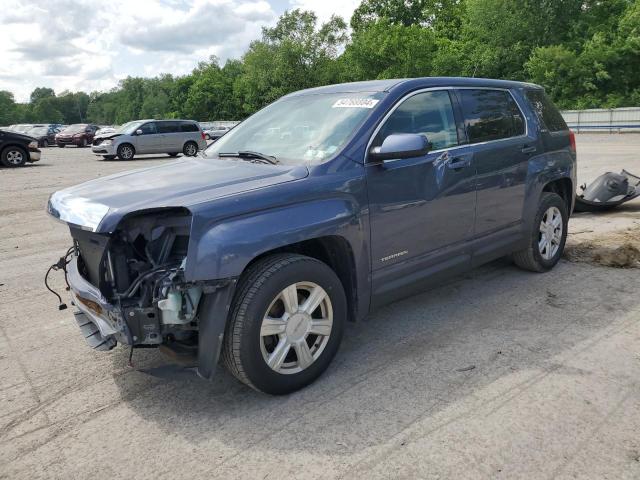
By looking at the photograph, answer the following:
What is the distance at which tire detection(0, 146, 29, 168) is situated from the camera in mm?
18766

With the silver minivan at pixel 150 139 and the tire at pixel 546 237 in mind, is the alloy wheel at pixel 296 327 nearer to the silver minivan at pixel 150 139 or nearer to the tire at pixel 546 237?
the tire at pixel 546 237

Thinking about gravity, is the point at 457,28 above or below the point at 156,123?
above

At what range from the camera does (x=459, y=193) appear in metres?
4.21

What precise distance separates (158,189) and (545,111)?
3971 mm

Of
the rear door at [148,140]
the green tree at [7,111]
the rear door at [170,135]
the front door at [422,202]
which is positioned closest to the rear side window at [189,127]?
the rear door at [170,135]

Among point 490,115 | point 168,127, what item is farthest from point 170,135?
point 490,115

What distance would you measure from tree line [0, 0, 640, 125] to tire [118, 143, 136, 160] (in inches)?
1271

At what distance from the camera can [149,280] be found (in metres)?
2.95

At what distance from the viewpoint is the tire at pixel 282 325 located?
2998mm

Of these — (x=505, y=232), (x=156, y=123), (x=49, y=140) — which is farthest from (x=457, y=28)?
(x=505, y=232)

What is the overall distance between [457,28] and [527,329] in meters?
64.4

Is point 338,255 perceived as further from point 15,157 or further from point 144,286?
point 15,157

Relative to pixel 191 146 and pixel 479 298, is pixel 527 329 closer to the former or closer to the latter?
pixel 479 298

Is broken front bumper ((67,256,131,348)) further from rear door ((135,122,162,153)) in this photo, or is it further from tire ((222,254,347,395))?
rear door ((135,122,162,153))
